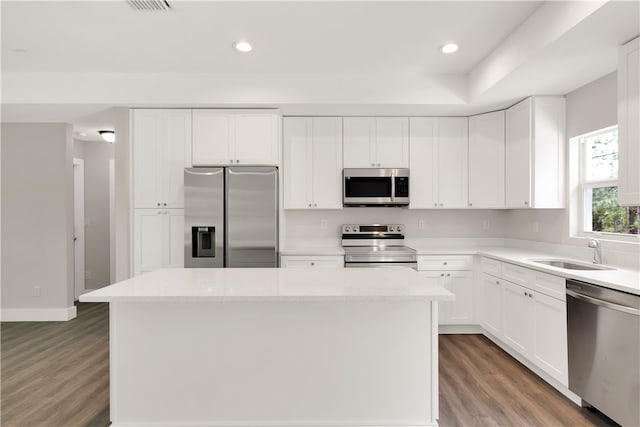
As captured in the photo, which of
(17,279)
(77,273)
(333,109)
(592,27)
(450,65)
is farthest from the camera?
(77,273)

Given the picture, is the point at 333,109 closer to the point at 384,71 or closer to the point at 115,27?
the point at 384,71

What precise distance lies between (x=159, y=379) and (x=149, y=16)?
2.42m

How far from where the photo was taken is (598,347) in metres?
2.13

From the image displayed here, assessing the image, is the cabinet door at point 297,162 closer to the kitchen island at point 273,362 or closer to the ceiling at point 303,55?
the ceiling at point 303,55

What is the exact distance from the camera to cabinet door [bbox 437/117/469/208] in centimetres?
401

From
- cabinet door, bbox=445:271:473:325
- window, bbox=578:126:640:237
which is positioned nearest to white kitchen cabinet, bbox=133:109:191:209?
cabinet door, bbox=445:271:473:325

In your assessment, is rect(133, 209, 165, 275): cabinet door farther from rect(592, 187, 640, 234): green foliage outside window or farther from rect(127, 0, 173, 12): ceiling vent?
rect(592, 187, 640, 234): green foliage outside window

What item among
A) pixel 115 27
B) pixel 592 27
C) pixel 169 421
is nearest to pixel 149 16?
pixel 115 27

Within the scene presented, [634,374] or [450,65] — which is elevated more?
[450,65]

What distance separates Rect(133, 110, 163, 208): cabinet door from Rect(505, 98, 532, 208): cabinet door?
3662 mm

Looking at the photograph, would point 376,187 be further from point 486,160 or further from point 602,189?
point 602,189

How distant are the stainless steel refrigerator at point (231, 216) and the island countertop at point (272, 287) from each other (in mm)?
1068

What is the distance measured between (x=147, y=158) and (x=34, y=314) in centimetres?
262

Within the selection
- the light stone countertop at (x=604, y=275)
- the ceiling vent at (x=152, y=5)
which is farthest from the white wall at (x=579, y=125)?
the ceiling vent at (x=152, y=5)
